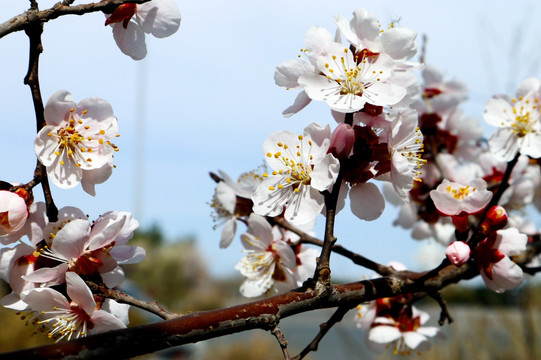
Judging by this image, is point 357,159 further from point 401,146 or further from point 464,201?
point 464,201

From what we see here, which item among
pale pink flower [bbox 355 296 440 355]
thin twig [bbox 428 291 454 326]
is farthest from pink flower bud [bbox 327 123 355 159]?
pale pink flower [bbox 355 296 440 355]

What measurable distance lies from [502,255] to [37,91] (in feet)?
2.64

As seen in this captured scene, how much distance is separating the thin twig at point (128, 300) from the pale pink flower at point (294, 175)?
23 centimetres

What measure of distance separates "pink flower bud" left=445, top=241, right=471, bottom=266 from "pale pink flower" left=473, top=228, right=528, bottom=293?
11 centimetres

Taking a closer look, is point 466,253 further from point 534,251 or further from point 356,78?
point 534,251

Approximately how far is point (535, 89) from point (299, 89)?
2.64 feet

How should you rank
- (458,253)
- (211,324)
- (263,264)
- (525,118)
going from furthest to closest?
(525,118) → (263,264) → (458,253) → (211,324)

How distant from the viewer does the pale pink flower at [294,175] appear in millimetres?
879

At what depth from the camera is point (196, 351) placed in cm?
816

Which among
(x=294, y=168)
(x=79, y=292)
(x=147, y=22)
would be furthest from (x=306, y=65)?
(x=79, y=292)

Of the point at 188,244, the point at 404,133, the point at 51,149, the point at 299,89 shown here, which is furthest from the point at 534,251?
the point at 188,244

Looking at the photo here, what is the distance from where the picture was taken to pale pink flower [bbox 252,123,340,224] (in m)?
0.88

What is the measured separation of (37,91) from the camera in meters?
0.83

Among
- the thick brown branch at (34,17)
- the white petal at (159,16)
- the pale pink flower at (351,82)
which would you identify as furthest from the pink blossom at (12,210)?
the pale pink flower at (351,82)
